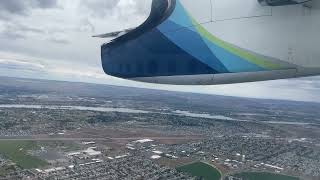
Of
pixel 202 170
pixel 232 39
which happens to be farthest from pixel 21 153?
pixel 232 39

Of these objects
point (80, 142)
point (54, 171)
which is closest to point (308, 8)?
point (54, 171)

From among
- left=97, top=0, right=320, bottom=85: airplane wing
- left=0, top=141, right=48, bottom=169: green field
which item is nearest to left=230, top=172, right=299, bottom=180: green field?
left=0, top=141, right=48, bottom=169: green field

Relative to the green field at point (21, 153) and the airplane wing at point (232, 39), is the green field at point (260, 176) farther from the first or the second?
the airplane wing at point (232, 39)

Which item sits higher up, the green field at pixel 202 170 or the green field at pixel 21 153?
the green field at pixel 21 153

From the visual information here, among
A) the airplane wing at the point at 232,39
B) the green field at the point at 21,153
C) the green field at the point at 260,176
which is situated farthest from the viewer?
the green field at the point at 21,153

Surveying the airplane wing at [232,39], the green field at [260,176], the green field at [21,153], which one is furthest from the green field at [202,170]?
the airplane wing at [232,39]

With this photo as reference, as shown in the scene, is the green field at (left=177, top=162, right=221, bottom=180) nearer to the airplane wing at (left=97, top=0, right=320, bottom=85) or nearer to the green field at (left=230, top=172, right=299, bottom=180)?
the green field at (left=230, top=172, right=299, bottom=180)
